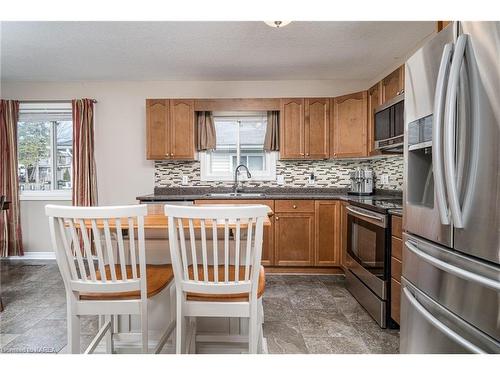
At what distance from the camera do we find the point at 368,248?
264 centimetres

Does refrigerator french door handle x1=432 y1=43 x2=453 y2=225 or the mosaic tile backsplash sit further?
the mosaic tile backsplash

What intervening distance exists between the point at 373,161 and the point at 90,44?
361 cm

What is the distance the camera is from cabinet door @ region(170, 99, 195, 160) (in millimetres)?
3893

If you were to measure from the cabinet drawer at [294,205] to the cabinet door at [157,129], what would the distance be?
5.18 feet

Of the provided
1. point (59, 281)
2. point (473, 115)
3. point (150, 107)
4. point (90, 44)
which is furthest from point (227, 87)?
point (473, 115)

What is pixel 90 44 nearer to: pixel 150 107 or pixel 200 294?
pixel 150 107

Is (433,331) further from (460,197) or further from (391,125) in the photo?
(391,125)

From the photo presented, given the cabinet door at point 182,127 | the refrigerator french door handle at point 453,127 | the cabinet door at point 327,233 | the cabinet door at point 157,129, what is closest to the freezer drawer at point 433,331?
the refrigerator french door handle at point 453,127

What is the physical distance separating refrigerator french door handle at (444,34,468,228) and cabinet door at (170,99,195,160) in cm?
321

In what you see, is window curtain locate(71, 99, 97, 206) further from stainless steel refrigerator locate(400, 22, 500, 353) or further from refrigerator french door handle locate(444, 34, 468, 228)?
refrigerator french door handle locate(444, 34, 468, 228)

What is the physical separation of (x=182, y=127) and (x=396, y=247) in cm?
283

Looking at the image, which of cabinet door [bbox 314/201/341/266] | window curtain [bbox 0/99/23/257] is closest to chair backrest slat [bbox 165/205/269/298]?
cabinet door [bbox 314/201/341/266]

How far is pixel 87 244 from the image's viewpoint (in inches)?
52.9
